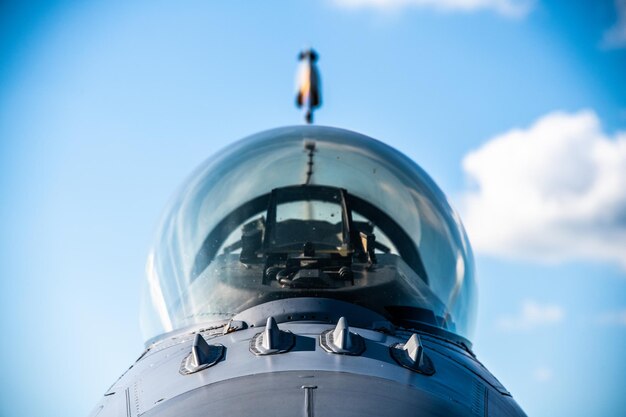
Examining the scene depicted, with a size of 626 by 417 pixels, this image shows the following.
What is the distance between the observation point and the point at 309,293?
5.53 m

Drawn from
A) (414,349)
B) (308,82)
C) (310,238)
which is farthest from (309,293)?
(308,82)

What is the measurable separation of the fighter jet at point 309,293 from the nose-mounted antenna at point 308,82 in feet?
10.8

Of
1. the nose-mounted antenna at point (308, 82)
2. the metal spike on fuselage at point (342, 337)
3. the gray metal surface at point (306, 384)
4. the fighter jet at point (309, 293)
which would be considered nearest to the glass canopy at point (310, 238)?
the fighter jet at point (309, 293)

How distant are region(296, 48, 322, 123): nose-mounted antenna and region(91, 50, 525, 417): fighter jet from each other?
329cm

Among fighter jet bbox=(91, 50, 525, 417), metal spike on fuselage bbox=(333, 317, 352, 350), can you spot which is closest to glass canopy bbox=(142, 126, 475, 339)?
fighter jet bbox=(91, 50, 525, 417)

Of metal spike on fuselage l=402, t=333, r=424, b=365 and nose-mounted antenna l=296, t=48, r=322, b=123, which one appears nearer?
metal spike on fuselage l=402, t=333, r=424, b=365

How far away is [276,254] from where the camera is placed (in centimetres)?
600

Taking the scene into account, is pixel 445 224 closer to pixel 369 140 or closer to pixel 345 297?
pixel 369 140

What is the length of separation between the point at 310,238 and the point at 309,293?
2.72 ft

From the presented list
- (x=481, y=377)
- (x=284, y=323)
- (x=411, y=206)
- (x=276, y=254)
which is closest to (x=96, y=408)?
(x=284, y=323)

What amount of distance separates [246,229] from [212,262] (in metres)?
0.41

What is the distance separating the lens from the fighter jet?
14.1 ft

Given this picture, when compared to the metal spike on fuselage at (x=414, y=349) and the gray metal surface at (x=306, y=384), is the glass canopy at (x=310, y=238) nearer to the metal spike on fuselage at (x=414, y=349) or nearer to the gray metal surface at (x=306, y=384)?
the gray metal surface at (x=306, y=384)

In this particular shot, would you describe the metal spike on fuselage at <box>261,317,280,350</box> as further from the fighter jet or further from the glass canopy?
the glass canopy
